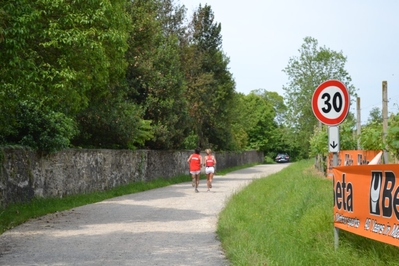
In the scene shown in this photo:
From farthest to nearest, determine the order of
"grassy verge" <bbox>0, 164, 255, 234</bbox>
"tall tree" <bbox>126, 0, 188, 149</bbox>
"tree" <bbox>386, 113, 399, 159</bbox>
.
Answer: "tall tree" <bbox>126, 0, 188, 149</bbox>
"grassy verge" <bbox>0, 164, 255, 234</bbox>
"tree" <bbox>386, 113, 399, 159</bbox>

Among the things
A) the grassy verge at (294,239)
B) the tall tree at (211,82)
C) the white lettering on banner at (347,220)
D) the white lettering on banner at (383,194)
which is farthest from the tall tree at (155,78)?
the white lettering on banner at (383,194)

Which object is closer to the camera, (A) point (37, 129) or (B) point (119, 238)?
(B) point (119, 238)

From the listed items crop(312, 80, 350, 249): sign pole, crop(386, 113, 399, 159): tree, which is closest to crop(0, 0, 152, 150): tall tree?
crop(312, 80, 350, 249): sign pole

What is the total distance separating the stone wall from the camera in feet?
56.9

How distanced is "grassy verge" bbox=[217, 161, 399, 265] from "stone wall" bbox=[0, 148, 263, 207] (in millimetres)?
6365

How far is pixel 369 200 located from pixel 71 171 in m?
15.3

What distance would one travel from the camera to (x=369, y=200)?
798 cm

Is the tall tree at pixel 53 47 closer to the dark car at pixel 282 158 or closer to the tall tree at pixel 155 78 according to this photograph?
the tall tree at pixel 155 78

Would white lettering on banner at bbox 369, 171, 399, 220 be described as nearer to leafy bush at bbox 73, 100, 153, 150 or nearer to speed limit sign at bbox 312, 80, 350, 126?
speed limit sign at bbox 312, 80, 350, 126

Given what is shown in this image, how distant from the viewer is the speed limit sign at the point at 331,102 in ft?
31.1

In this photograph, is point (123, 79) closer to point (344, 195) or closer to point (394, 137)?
point (394, 137)

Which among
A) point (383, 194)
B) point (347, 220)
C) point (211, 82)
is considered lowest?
point (347, 220)

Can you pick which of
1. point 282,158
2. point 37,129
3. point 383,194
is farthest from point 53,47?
point 282,158

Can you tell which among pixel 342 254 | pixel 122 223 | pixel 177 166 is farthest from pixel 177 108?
pixel 342 254
